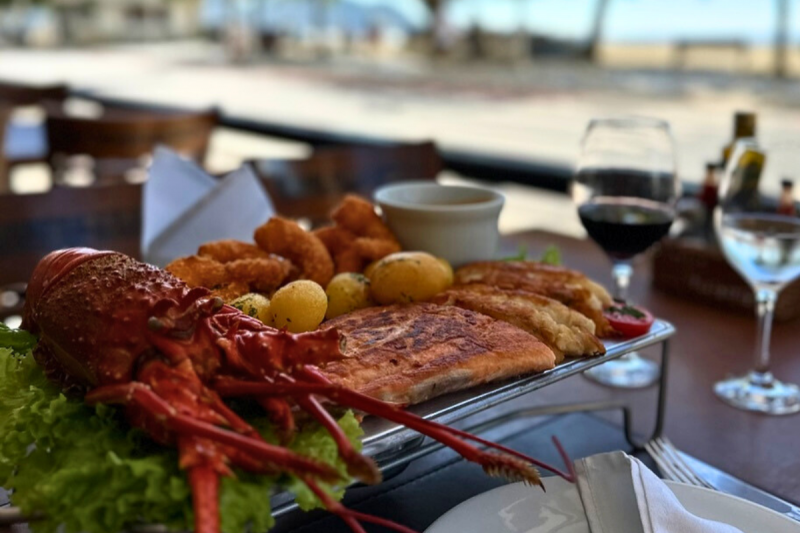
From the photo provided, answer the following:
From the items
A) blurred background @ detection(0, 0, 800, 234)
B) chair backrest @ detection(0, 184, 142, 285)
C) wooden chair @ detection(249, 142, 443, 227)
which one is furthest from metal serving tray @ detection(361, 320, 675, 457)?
wooden chair @ detection(249, 142, 443, 227)

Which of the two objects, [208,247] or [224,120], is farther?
[224,120]

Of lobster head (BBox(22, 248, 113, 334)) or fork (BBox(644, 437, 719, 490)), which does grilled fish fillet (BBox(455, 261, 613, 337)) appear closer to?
fork (BBox(644, 437, 719, 490))

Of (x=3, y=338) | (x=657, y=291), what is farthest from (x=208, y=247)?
(x=657, y=291)

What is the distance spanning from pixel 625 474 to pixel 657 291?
0.99 metres

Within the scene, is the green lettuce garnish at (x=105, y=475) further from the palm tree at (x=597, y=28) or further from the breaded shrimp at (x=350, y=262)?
the palm tree at (x=597, y=28)

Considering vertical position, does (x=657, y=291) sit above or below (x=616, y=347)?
below

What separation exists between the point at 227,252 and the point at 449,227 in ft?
1.15

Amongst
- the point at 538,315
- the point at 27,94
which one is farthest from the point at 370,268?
the point at 27,94

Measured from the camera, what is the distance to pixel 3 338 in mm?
854

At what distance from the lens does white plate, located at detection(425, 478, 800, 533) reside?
65 centimetres

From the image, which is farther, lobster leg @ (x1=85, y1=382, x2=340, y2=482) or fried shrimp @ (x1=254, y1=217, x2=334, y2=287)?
fried shrimp @ (x1=254, y1=217, x2=334, y2=287)

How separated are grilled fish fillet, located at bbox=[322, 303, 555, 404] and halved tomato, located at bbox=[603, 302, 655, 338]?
0.17 metres

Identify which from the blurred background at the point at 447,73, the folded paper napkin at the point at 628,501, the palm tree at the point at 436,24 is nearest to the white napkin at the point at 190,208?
the folded paper napkin at the point at 628,501

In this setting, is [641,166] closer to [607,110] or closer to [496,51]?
[496,51]
